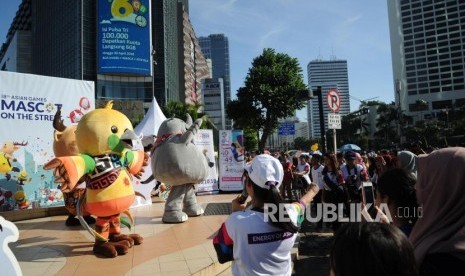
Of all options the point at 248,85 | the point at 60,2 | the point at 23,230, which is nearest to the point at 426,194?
the point at 23,230

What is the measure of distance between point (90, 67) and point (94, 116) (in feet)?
160

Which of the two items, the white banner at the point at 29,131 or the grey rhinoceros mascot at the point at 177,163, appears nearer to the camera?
the grey rhinoceros mascot at the point at 177,163

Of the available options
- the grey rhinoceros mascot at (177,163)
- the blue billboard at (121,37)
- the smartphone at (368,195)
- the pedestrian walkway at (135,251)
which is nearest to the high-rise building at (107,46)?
the blue billboard at (121,37)

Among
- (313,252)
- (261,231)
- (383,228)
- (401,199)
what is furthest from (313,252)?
(383,228)

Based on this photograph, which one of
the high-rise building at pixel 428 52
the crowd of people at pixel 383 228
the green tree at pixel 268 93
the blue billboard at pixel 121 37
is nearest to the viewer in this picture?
the crowd of people at pixel 383 228

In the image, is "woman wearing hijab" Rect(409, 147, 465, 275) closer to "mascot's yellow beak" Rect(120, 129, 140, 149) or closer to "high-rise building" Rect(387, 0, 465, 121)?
"mascot's yellow beak" Rect(120, 129, 140, 149)

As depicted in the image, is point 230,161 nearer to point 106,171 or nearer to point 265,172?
point 106,171

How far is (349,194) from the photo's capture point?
7.25 m

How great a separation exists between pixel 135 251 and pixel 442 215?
5.61 m

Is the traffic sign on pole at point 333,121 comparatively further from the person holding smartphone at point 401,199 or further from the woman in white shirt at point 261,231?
the woman in white shirt at point 261,231

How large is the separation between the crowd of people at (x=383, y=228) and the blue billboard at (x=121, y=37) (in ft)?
154

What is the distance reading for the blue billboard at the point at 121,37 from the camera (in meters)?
46.9

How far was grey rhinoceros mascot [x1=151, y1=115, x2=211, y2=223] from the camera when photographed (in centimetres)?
845

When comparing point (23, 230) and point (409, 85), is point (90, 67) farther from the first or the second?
point (409, 85)
